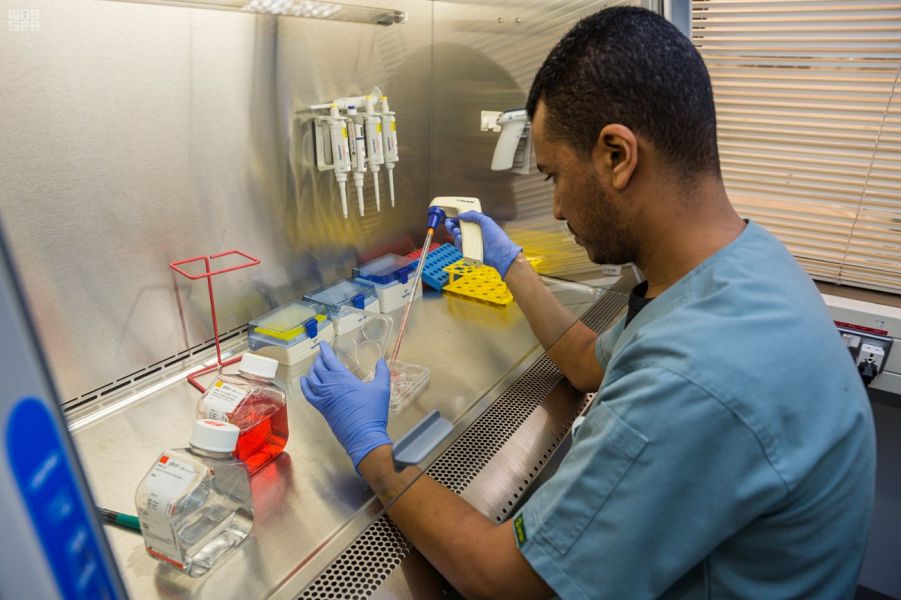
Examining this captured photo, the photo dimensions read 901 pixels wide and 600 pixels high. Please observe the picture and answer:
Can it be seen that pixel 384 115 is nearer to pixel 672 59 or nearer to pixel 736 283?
pixel 672 59

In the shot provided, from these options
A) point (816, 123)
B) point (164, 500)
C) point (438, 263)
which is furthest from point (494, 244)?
point (816, 123)

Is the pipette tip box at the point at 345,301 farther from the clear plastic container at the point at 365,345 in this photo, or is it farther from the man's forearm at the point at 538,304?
the man's forearm at the point at 538,304

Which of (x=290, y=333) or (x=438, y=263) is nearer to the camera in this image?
(x=290, y=333)

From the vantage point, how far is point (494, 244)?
4.90 ft

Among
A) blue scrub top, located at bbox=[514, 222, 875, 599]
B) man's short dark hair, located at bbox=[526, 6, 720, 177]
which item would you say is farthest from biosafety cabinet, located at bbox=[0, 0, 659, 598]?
man's short dark hair, located at bbox=[526, 6, 720, 177]

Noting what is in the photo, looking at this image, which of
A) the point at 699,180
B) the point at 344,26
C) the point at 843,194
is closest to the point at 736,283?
the point at 699,180

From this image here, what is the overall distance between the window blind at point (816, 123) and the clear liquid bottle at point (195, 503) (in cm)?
184

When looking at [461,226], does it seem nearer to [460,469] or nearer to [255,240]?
[255,240]

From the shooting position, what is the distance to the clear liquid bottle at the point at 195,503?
730 mm

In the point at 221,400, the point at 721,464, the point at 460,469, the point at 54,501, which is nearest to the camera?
the point at 54,501

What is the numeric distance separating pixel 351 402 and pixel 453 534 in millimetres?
290

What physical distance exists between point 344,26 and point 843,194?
5.21ft

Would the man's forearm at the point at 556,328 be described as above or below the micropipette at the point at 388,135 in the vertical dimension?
below

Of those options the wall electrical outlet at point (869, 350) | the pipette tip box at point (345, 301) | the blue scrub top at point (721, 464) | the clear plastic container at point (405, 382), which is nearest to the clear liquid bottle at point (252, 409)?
the clear plastic container at point (405, 382)
